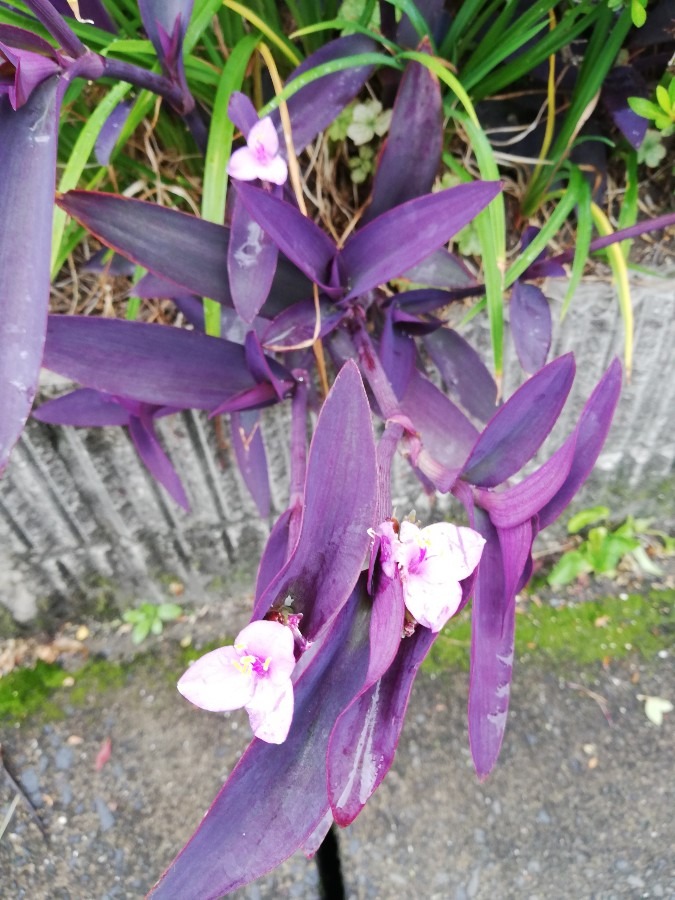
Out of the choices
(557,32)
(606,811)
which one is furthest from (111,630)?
(557,32)

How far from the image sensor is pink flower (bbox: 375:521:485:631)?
47 centimetres

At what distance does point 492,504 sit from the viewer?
23.1 inches

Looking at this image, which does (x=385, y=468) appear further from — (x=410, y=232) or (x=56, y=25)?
(x=56, y=25)

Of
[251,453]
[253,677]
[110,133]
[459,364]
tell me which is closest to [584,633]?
[459,364]

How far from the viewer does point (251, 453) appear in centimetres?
91

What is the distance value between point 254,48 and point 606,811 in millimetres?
1144

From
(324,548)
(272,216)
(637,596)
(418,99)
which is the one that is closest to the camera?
(324,548)

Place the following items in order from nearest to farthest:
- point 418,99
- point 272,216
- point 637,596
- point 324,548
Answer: point 324,548 → point 272,216 → point 418,99 → point 637,596

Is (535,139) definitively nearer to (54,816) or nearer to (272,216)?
(272,216)

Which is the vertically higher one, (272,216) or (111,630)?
(272,216)

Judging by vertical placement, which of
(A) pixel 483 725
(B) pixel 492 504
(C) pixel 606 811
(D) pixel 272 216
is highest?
(D) pixel 272 216

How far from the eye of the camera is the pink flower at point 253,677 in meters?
0.44

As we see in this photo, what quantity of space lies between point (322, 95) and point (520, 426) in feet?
1.43

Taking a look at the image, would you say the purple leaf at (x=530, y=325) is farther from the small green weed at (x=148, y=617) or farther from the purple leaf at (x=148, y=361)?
the small green weed at (x=148, y=617)
